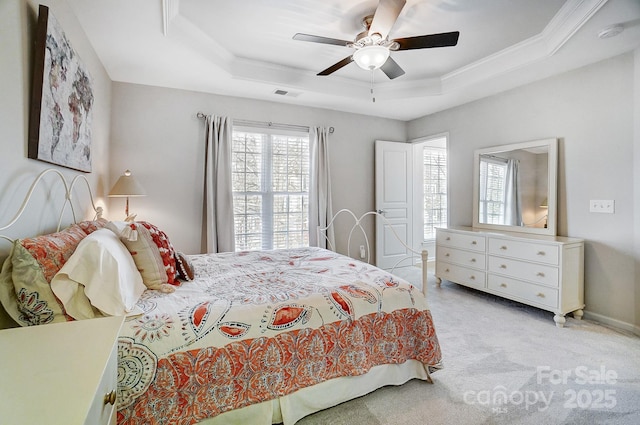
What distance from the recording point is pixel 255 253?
2.95 meters

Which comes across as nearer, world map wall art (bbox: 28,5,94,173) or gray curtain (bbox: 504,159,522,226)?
world map wall art (bbox: 28,5,94,173)

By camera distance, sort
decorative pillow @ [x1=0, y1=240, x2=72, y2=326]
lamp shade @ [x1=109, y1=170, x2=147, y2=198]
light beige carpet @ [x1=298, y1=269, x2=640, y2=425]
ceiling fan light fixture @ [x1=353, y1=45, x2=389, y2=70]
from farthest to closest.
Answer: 1. lamp shade @ [x1=109, y1=170, x2=147, y2=198]
2. ceiling fan light fixture @ [x1=353, y1=45, x2=389, y2=70]
3. light beige carpet @ [x1=298, y1=269, x2=640, y2=425]
4. decorative pillow @ [x1=0, y1=240, x2=72, y2=326]

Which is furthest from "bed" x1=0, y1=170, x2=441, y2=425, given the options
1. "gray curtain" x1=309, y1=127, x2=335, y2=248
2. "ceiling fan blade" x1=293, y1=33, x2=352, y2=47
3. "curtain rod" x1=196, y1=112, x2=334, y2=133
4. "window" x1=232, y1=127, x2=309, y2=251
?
"curtain rod" x1=196, y1=112, x2=334, y2=133

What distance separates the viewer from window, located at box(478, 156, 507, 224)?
3.81 meters

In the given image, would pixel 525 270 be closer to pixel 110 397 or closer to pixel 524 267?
pixel 524 267

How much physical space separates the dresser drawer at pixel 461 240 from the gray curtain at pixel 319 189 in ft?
4.92

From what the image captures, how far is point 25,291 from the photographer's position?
1229 mm

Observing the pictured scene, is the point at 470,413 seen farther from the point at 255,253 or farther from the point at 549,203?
the point at 549,203

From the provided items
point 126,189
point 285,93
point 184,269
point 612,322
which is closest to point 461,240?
point 612,322

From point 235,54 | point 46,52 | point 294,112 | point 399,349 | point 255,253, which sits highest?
point 235,54

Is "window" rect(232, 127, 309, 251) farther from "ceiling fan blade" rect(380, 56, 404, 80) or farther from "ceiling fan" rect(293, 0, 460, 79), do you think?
"ceiling fan" rect(293, 0, 460, 79)

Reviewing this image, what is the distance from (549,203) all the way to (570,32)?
1676 mm

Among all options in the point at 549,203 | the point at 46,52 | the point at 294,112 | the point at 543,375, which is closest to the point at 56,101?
the point at 46,52

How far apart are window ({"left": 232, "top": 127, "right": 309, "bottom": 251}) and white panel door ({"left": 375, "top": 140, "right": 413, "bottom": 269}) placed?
49.4 inches
